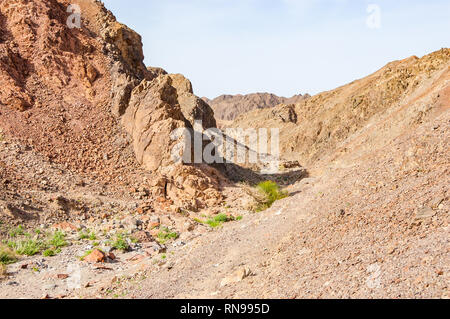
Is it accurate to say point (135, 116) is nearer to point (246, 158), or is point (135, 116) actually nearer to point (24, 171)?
point (24, 171)

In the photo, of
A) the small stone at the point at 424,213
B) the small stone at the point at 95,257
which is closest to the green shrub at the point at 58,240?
the small stone at the point at 95,257

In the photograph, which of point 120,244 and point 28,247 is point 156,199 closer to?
point 120,244

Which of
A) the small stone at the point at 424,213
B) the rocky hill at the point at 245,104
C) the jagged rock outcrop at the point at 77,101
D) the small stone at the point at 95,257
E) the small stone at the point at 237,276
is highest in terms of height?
the rocky hill at the point at 245,104

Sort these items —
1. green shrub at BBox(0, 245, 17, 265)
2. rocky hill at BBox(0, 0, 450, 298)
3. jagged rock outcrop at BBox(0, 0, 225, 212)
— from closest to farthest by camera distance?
rocky hill at BBox(0, 0, 450, 298)
green shrub at BBox(0, 245, 17, 265)
jagged rock outcrop at BBox(0, 0, 225, 212)

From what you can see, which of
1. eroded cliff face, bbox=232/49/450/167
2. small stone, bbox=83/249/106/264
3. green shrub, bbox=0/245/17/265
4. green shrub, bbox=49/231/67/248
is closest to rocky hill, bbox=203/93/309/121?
eroded cliff face, bbox=232/49/450/167

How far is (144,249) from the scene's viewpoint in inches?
433

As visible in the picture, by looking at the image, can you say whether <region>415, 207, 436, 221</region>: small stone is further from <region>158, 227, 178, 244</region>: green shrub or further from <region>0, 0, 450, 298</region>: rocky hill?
<region>158, 227, 178, 244</region>: green shrub

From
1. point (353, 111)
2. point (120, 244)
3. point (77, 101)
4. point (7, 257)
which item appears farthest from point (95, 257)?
point (353, 111)

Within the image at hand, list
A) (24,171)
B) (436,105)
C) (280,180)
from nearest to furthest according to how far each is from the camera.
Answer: (24,171), (436,105), (280,180)

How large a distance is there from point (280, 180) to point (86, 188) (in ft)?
42.4

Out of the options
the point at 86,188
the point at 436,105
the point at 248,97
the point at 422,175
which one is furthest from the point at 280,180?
the point at 248,97

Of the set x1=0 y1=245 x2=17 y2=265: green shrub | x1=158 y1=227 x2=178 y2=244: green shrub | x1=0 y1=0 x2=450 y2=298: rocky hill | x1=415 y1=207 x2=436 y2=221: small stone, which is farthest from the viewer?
x1=158 y1=227 x2=178 y2=244: green shrub

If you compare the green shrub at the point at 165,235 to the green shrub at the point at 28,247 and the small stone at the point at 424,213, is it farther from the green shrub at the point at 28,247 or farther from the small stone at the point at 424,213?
the small stone at the point at 424,213

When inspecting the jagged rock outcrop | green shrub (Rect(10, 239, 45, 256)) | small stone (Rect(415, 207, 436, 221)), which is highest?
the jagged rock outcrop
